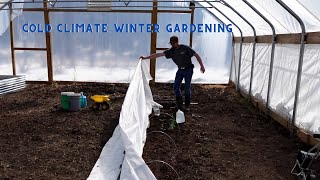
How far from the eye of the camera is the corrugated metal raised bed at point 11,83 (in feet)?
27.4

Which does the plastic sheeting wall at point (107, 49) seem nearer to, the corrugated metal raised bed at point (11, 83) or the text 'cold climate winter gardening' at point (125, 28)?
the text 'cold climate winter gardening' at point (125, 28)

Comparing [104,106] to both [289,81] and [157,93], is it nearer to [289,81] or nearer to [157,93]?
[157,93]

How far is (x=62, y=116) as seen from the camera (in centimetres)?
619

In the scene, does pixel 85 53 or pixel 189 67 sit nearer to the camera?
pixel 189 67

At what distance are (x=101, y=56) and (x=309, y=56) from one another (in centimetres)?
687

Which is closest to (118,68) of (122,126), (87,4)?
(87,4)

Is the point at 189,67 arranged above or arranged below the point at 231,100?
above

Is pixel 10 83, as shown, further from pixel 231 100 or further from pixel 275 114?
pixel 275 114

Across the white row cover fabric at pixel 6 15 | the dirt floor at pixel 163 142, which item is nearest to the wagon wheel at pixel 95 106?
the dirt floor at pixel 163 142

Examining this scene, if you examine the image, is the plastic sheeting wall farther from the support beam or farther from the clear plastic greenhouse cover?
the support beam

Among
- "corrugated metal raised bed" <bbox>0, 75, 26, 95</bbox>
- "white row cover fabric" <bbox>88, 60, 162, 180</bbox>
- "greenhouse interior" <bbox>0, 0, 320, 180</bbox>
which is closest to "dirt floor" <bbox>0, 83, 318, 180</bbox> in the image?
"greenhouse interior" <bbox>0, 0, 320, 180</bbox>

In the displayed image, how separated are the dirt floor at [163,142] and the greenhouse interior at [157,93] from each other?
3 centimetres

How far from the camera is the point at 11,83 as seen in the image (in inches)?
343

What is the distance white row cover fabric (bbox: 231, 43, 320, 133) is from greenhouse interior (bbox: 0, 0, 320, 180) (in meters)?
0.02
